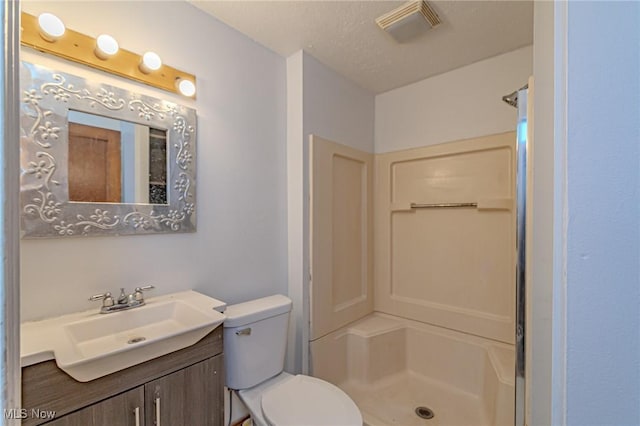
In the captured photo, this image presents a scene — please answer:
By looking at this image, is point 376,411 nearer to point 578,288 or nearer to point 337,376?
point 337,376

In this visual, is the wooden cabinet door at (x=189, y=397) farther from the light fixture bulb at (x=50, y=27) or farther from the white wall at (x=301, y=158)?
the light fixture bulb at (x=50, y=27)

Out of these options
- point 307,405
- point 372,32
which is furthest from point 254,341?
point 372,32

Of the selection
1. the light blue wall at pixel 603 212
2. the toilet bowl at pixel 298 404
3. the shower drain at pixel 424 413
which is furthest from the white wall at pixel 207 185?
the light blue wall at pixel 603 212

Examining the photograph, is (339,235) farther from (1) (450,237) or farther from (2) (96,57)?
(2) (96,57)

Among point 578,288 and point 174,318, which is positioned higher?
point 578,288

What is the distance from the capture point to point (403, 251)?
2332 millimetres

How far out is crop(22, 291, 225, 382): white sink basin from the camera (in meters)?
0.84

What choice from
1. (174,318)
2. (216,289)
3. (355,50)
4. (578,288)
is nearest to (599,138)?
(578,288)

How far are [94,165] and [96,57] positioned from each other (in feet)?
1.45

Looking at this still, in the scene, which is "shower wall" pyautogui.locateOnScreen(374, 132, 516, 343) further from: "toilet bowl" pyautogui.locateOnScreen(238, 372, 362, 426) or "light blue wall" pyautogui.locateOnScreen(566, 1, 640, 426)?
"light blue wall" pyautogui.locateOnScreen(566, 1, 640, 426)

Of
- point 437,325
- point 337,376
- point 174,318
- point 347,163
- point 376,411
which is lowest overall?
point 376,411

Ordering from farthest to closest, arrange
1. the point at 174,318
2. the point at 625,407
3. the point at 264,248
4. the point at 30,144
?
the point at 264,248 → the point at 174,318 → the point at 30,144 → the point at 625,407

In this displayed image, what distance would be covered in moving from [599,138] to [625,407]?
0.37 meters

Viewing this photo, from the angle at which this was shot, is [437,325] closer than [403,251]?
Yes
